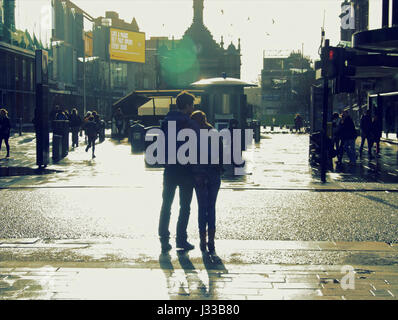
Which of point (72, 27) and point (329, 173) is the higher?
point (72, 27)

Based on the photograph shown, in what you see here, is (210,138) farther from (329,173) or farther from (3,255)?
(329,173)

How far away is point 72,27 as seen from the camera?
7056 cm

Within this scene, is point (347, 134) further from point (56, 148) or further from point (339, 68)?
point (56, 148)

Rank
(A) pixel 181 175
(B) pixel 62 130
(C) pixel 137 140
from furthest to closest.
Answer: (C) pixel 137 140 < (B) pixel 62 130 < (A) pixel 181 175

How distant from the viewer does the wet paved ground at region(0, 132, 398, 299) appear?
16.3ft

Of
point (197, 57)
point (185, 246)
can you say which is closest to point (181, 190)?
point (185, 246)

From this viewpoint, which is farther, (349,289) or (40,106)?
(40,106)

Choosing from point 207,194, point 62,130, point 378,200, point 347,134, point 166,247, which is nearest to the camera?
point 207,194

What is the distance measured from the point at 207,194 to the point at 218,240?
2.80 ft

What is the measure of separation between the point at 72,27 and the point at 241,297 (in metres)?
69.7

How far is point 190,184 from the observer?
22.7 feet
